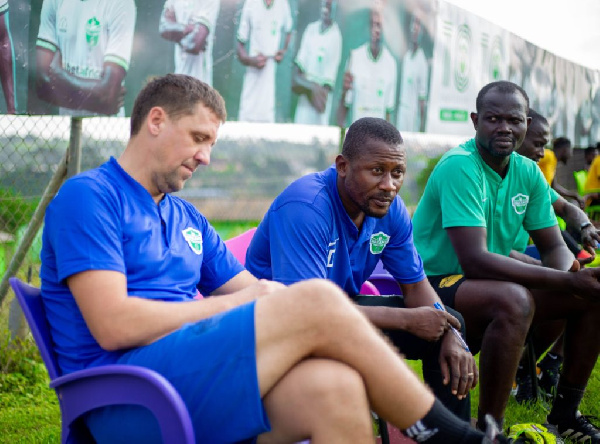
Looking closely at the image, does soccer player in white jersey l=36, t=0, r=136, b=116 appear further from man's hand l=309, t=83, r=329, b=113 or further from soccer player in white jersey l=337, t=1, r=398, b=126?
soccer player in white jersey l=337, t=1, r=398, b=126

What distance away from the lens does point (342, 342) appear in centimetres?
179

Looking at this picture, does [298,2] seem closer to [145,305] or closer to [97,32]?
[97,32]

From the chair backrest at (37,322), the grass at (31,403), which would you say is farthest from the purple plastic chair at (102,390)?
the grass at (31,403)

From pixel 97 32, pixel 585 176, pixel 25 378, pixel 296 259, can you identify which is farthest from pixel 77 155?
pixel 585 176

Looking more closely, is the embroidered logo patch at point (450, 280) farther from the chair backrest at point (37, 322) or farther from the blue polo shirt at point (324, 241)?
the chair backrest at point (37, 322)

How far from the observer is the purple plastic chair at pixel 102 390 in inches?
65.1

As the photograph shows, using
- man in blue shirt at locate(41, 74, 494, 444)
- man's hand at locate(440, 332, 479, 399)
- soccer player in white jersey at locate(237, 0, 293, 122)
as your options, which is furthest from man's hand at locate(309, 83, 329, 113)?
man in blue shirt at locate(41, 74, 494, 444)

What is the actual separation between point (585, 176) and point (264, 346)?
8.30 meters

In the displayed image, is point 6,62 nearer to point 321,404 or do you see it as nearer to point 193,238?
point 193,238

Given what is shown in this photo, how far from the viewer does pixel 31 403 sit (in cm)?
346

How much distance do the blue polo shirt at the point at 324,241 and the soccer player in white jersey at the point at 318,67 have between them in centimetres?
199

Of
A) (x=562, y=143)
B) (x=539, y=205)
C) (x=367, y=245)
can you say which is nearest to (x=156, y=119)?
(x=367, y=245)

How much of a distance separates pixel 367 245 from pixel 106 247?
128 cm

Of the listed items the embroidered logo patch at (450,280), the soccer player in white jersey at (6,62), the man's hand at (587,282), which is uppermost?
the soccer player in white jersey at (6,62)
